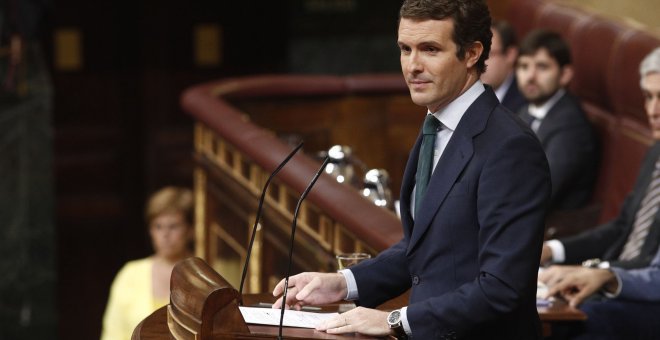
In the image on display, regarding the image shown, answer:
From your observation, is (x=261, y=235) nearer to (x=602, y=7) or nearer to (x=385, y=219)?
(x=385, y=219)

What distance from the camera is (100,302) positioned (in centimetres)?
828

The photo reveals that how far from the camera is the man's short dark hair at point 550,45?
4777 millimetres

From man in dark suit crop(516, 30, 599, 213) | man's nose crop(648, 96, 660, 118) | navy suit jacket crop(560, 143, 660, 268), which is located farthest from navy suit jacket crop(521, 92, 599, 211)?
man's nose crop(648, 96, 660, 118)

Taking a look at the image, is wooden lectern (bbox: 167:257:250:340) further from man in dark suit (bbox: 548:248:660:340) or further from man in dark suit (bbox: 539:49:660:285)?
man in dark suit (bbox: 539:49:660:285)

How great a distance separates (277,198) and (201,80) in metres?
4.04

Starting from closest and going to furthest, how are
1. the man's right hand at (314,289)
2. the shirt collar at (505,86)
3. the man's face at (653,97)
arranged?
1. the man's right hand at (314,289)
2. the man's face at (653,97)
3. the shirt collar at (505,86)

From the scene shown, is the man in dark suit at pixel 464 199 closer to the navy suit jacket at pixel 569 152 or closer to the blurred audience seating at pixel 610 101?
the blurred audience seating at pixel 610 101

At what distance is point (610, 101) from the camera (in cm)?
486

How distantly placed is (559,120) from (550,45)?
0.93 ft

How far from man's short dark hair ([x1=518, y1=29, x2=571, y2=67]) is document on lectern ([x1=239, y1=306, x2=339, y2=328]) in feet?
9.05

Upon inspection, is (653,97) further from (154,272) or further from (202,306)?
(154,272)

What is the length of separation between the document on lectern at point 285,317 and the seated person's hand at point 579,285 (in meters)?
1.01

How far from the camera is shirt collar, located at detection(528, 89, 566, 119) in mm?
4820

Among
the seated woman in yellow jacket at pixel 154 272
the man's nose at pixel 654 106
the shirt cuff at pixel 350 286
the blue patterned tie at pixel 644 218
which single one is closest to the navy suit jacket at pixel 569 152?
the blue patterned tie at pixel 644 218
